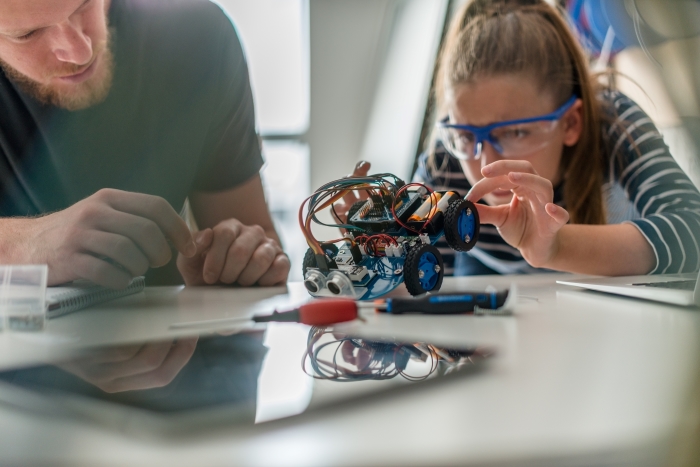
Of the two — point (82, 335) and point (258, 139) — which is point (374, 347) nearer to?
point (82, 335)

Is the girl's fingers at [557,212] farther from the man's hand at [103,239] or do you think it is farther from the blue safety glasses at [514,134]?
the man's hand at [103,239]

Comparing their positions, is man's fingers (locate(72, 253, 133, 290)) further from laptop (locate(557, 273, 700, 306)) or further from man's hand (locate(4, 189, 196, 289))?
laptop (locate(557, 273, 700, 306))

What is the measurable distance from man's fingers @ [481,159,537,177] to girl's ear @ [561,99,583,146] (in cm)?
28

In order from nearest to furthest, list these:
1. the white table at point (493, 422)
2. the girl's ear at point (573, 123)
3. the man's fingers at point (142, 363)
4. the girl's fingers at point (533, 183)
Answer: the white table at point (493, 422) → the man's fingers at point (142, 363) → the girl's fingers at point (533, 183) → the girl's ear at point (573, 123)

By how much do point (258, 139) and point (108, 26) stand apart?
270mm

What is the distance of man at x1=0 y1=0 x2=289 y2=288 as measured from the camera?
0.57 m

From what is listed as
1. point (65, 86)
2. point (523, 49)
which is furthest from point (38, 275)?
point (523, 49)

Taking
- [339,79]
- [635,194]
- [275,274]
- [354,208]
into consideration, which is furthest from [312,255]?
[635,194]

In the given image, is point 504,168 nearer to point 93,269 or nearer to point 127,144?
point 93,269

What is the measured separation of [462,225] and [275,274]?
0.28 metres

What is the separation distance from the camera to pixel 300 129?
84 cm

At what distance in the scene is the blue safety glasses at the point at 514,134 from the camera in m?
0.74

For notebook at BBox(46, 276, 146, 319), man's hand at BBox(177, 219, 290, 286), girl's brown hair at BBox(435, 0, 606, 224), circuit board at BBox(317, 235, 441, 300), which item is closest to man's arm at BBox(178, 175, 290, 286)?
man's hand at BBox(177, 219, 290, 286)

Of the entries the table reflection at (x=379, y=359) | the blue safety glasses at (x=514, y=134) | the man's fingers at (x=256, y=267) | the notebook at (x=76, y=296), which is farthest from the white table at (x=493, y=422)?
the blue safety glasses at (x=514, y=134)
